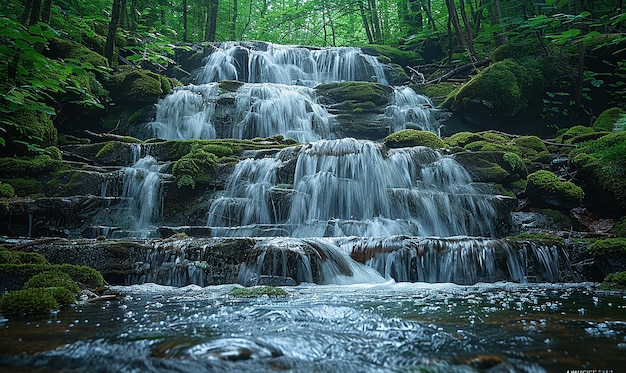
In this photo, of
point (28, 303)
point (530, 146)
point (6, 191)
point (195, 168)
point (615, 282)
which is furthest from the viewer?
point (530, 146)

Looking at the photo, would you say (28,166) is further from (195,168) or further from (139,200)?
(195,168)

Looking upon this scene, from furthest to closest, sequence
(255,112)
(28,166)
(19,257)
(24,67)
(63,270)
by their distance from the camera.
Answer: (255,112), (28,166), (24,67), (19,257), (63,270)

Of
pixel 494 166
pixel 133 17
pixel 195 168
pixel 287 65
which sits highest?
pixel 133 17

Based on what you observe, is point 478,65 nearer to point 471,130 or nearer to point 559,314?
point 471,130

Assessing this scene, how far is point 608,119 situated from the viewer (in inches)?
486

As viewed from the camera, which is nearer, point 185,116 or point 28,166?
point 28,166

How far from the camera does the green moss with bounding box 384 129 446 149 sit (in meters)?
11.7

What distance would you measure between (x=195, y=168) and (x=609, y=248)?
27.0ft

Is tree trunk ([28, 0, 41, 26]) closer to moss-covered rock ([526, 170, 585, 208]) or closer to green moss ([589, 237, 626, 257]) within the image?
green moss ([589, 237, 626, 257])

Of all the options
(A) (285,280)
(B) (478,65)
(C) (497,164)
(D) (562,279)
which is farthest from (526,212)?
(B) (478,65)

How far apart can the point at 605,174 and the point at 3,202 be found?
39.8ft

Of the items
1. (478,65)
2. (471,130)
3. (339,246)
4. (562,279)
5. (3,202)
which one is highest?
(478,65)

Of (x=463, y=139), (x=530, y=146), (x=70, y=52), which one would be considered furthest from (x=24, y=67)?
(x=530, y=146)

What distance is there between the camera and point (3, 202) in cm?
761
